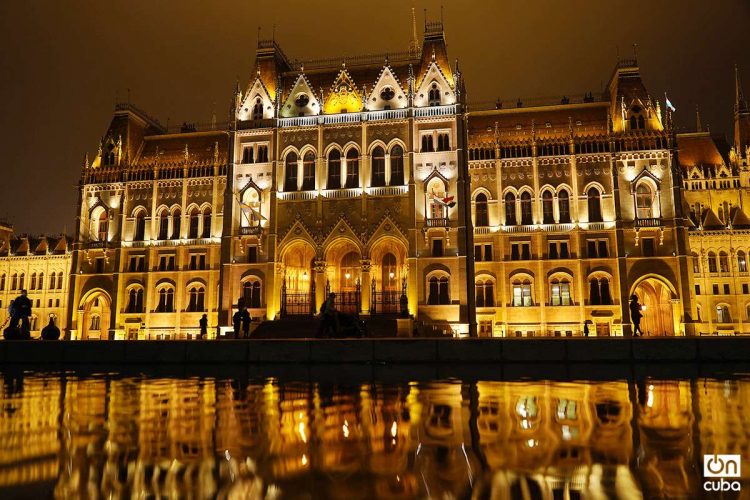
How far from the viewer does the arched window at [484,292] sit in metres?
47.8

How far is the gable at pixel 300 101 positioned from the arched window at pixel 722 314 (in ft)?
146

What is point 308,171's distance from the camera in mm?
48938

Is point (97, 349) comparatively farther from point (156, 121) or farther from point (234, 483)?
point (156, 121)

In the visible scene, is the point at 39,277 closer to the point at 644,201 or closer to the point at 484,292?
the point at 484,292

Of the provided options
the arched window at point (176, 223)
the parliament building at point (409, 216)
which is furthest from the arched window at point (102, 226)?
the arched window at point (176, 223)

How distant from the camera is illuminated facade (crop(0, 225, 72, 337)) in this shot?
69.9 m

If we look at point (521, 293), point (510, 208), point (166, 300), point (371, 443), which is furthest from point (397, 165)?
point (371, 443)

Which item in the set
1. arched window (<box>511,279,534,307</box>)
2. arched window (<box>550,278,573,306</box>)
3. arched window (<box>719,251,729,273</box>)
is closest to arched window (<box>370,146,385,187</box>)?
arched window (<box>511,279,534,307</box>)

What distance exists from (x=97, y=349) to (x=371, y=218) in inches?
1087

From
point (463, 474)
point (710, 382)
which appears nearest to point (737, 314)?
point (710, 382)

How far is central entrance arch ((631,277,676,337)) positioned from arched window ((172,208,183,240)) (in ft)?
137

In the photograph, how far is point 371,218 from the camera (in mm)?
46094

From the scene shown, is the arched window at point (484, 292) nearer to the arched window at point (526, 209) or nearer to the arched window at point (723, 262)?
the arched window at point (526, 209)

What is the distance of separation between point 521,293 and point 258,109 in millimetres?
28794
